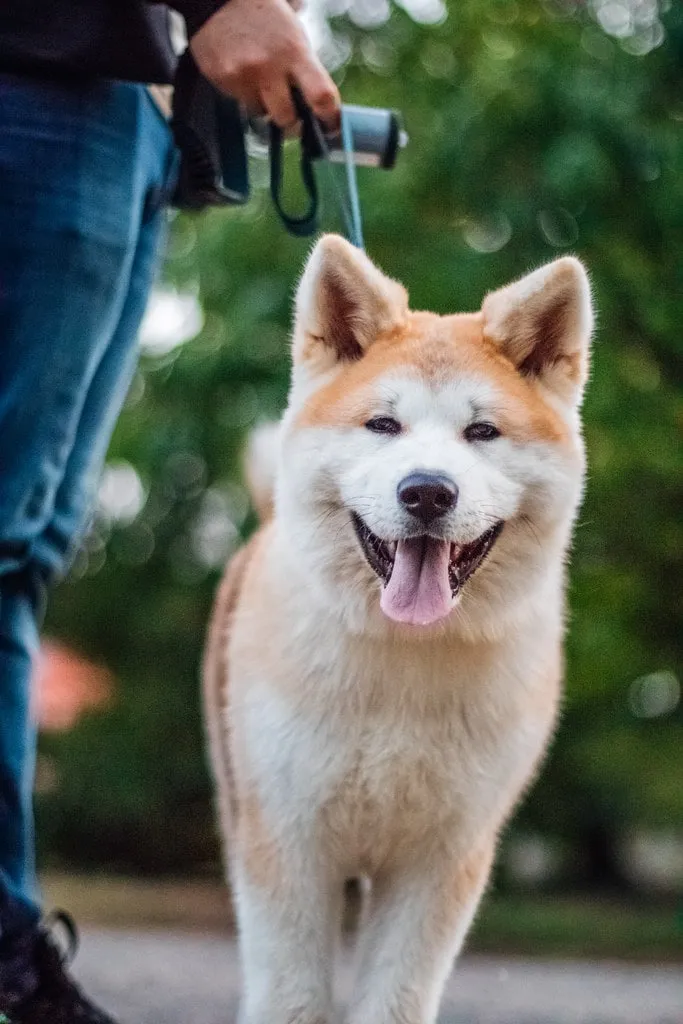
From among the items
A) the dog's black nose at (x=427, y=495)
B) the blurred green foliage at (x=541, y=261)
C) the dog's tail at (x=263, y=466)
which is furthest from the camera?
the blurred green foliage at (x=541, y=261)

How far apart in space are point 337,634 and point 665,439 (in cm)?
483

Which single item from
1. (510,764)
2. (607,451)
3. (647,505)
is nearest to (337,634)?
(510,764)

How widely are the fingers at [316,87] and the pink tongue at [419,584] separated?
96cm

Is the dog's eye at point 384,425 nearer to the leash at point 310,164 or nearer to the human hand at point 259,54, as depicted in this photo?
the leash at point 310,164

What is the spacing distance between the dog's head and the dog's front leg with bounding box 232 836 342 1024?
1.85ft

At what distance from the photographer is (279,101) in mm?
2762

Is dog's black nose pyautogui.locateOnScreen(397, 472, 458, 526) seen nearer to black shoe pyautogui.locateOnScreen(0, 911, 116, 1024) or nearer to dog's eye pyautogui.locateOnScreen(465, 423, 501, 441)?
dog's eye pyautogui.locateOnScreen(465, 423, 501, 441)

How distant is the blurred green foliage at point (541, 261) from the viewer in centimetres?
718

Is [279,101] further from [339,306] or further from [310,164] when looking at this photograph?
[339,306]

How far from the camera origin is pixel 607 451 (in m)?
7.10

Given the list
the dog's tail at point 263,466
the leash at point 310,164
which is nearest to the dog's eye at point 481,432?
the leash at point 310,164

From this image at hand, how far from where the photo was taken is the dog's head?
2613 millimetres

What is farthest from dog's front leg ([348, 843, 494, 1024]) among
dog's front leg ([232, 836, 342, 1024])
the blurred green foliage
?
the blurred green foliage

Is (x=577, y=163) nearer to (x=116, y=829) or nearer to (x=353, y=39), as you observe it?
(x=353, y=39)
